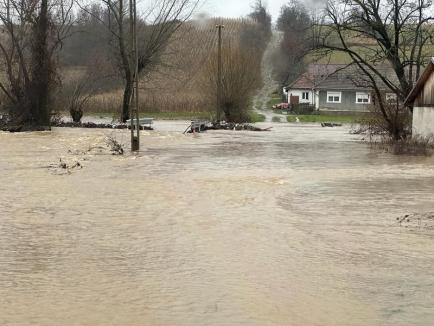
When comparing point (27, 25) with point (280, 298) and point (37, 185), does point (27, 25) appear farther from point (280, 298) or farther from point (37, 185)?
point (280, 298)

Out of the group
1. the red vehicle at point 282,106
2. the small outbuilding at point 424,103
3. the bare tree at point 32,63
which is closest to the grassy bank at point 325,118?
the red vehicle at point 282,106

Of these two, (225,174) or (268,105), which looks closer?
(225,174)

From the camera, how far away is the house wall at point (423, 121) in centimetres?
2780

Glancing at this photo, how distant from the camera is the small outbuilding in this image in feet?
91.0

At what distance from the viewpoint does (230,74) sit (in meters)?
49.9

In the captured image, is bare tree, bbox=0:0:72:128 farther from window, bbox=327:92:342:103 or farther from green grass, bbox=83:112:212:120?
window, bbox=327:92:342:103

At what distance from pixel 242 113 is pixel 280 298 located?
44.0 meters

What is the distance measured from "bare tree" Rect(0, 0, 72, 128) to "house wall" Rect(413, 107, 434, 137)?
74.3 feet

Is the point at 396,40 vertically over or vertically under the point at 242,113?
over

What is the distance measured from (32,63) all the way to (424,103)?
2453cm

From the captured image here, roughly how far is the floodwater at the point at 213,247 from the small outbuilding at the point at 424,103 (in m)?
9.68

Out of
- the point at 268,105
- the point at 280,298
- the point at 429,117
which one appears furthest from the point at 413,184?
the point at 268,105

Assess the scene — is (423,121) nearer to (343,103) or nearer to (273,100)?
(343,103)

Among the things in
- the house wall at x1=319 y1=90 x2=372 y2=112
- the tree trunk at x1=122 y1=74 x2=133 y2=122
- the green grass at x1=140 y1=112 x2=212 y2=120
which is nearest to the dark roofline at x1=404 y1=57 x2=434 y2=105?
the tree trunk at x1=122 y1=74 x2=133 y2=122
